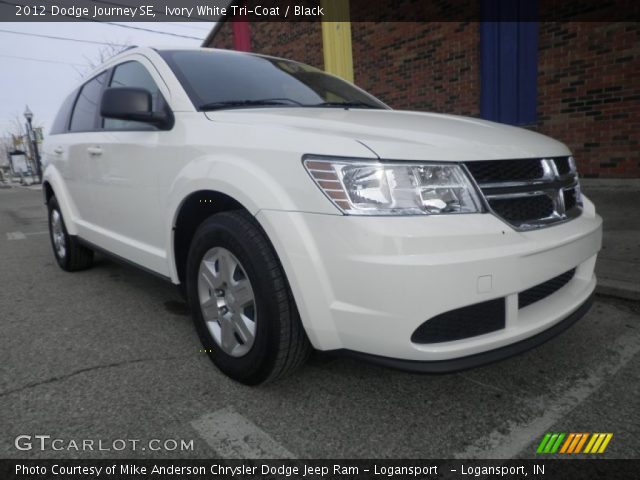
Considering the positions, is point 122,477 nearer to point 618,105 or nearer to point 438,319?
point 438,319

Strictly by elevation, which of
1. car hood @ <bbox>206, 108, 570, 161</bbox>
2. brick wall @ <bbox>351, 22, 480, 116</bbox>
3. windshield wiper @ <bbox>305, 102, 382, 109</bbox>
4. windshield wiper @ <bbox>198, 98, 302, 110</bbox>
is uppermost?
brick wall @ <bbox>351, 22, 480, 116</bbox>

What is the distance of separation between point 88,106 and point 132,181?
139cm

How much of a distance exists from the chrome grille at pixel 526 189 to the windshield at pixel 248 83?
1.18 metres

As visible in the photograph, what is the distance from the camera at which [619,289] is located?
3.16 meters

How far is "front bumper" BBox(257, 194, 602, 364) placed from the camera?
161 cm

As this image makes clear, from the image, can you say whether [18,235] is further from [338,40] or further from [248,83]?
[338,40]

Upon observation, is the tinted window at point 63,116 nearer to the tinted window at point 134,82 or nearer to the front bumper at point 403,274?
the tinted window at point 134,82

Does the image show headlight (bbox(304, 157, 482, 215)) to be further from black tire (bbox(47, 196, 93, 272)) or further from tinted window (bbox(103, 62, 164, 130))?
black tire (bbox(47, 196, 93, 272))

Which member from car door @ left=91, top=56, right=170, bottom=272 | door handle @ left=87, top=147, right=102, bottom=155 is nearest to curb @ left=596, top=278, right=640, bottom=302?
car door @ left=91, top=56, right=170, bottom=272

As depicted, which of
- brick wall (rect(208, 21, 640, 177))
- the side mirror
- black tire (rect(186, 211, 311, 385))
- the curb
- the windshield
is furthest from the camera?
brick wall (rect(208, 21, 640, 177))

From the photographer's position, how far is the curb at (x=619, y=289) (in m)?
3.10

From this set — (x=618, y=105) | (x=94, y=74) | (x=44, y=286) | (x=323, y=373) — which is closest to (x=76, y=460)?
(x=323, y=373)

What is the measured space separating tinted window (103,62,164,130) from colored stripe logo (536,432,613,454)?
7.75ft

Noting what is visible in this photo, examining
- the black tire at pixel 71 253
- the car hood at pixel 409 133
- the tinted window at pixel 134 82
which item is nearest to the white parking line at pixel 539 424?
the car hood at pixel 409 133
